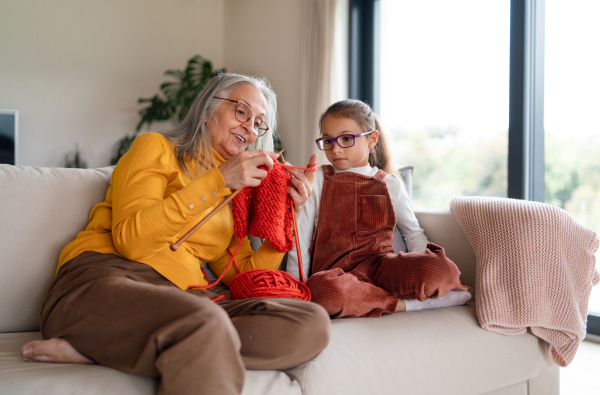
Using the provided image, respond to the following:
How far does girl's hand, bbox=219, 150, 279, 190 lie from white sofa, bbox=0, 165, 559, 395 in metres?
0.47

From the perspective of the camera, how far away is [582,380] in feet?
5.97

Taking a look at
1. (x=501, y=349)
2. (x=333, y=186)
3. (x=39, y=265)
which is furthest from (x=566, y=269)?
(x=39, y=265)

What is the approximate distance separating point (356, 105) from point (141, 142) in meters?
0.91

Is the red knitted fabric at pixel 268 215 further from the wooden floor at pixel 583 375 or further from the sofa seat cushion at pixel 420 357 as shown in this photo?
the wooden floor at pixel 583 375

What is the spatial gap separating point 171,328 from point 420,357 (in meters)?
0.71

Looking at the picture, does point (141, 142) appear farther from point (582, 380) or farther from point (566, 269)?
point (582, 380)

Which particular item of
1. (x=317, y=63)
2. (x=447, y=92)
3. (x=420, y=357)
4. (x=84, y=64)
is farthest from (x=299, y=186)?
(x=84, y=64)

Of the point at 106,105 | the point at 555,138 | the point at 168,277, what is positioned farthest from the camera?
the point at 106,105

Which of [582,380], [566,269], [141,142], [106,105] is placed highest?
[106,105]

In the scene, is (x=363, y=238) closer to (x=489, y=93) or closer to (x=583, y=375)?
(x=583, y=375)

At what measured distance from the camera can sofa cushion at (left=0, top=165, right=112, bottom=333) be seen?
1.33 meters

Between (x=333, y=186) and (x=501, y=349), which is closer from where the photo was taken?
(x=501, y=349)

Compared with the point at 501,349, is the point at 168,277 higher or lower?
higher

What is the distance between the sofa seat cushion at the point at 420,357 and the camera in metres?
1.11
